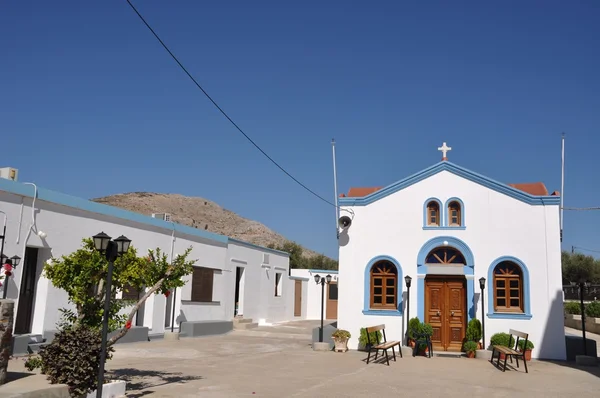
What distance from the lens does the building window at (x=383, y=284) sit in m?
17.4

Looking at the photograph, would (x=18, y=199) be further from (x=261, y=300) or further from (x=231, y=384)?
(x=261, y=300)

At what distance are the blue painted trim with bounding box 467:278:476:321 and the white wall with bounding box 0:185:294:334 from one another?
10385 mm

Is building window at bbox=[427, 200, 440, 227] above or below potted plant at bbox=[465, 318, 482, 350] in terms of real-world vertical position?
above

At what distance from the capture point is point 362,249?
1773 centimetres

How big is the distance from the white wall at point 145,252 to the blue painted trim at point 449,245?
358 inches

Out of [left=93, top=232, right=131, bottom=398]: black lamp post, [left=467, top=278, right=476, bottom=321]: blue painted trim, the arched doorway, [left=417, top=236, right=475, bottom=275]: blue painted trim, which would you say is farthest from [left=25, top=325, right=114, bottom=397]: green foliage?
[left=467, top=278, right=476, bottom=321]: blue painted trim

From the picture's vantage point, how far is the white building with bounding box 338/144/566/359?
1622cm

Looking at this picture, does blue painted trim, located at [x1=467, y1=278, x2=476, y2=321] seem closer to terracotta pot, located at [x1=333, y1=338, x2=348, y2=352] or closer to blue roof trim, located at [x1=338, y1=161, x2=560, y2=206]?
blue roof trim, located at [x1=338, y1=161, x2=560, y2=206]

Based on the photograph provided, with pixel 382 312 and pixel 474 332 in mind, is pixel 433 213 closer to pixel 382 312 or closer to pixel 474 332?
pixel 382 312

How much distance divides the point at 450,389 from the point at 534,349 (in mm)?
6347

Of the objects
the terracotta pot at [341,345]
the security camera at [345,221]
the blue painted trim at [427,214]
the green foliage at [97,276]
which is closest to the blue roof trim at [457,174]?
the security camera at [345,221]

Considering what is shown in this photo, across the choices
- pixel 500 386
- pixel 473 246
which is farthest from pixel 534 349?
pixel 500 386

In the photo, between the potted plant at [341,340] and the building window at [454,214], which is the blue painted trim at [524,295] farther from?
the potted plant at [341,340]

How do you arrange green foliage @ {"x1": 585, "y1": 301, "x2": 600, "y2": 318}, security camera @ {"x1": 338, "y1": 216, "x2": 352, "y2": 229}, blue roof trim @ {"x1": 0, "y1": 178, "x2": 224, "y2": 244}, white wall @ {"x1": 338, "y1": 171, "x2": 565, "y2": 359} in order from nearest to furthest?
Answer: blue roof trim @ {"x1": 0, "y1": 178, "x2": 224, "y2": 244}
white wall @ {"x1": 338, "y1": 171, "x2": 565, "y2": 359}
security camera @ {"x1": 338, "y1": 216, "x2": 352, "y2": 229}
green foliage @ {"x1": 585, "y1": 301, "x2": 600, "y2": 318}
